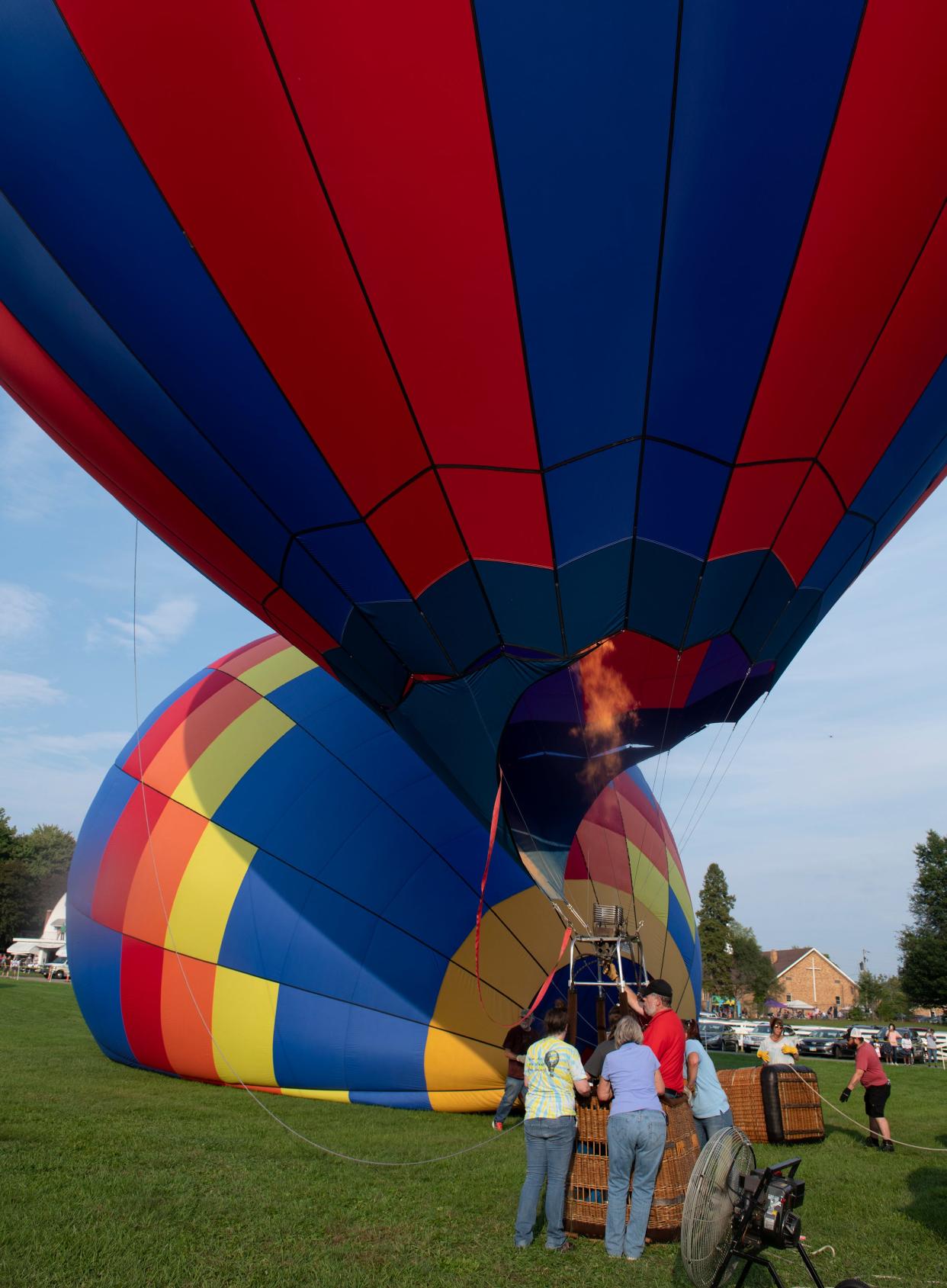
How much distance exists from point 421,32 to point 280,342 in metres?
1.42

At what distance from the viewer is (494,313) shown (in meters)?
3.91

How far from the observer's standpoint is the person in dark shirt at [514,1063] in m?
6.32

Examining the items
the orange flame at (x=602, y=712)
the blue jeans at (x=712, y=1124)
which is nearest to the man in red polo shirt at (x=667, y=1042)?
the blue jeans at (x=712, y=1124)

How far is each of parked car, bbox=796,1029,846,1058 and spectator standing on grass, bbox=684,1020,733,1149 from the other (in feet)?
69.8

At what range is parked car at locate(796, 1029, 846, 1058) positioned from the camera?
23.8m

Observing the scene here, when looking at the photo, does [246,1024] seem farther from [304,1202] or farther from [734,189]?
[734,189]

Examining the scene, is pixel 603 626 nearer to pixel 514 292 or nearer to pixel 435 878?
pixel 514 292

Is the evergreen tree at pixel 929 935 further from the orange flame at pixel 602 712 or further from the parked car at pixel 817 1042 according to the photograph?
the orange flame at pixel 602 712

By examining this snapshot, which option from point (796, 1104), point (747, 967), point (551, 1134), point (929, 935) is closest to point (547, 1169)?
point (551, 1134)

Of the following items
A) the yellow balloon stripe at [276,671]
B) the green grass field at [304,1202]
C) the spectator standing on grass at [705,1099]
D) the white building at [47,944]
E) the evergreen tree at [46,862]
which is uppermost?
the evergreen tree at [46,862]

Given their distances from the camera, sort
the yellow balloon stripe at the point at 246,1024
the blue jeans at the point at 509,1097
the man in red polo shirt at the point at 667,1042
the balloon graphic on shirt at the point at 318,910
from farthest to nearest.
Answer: the yellow balloon stripe at the point at 246,1024 < the balloon graphic on shirt at the point at 318,910 < the blue jeans at the point at 509,1097 < the man in red polo shirt at the point at 667,1042

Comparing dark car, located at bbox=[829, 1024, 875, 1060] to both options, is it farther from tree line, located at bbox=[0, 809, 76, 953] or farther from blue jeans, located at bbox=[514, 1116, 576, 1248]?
tree line, located at bbox=[0, 809, 76, 953]

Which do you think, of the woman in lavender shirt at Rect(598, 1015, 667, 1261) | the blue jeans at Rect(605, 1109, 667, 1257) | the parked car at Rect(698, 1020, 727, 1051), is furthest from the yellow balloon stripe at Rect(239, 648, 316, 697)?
the parked car at Rect(698, 1020, 727, 1051)

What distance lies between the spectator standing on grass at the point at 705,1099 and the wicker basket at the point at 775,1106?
213 centimetres
